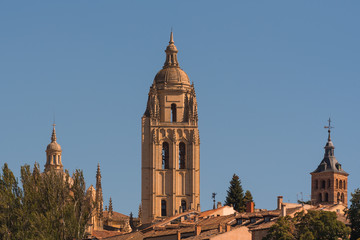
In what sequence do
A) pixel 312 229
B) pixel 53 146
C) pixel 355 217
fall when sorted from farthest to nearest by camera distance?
1. pixel 53 146
2. pixel 355 217
3. pixel 312 229

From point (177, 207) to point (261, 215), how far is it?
39.5 metres

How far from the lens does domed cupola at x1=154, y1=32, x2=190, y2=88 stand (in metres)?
133

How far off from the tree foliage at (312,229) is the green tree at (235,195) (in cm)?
4442

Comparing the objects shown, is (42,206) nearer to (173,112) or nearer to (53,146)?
(173,112)

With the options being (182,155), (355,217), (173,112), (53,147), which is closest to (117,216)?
(53,147)

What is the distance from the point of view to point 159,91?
133 m

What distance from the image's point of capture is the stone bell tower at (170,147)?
131 m

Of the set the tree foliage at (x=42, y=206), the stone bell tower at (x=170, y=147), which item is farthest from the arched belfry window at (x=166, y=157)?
the tree foliage at (x=42, y=206)

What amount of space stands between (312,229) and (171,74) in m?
54.9

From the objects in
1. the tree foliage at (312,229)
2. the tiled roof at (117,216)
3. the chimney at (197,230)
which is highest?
the tiled roof at (117,216)

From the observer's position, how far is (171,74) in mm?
133625

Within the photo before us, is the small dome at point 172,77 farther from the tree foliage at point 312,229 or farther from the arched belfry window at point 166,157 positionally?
the tree foliage at point 312,229

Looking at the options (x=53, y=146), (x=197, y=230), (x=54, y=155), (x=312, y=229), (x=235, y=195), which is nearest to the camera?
(x=312, y=229)

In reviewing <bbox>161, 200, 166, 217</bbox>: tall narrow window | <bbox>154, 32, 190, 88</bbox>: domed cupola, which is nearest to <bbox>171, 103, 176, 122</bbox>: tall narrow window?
<bbox>154, 32, 190, 88</bbox>: domed cupola
